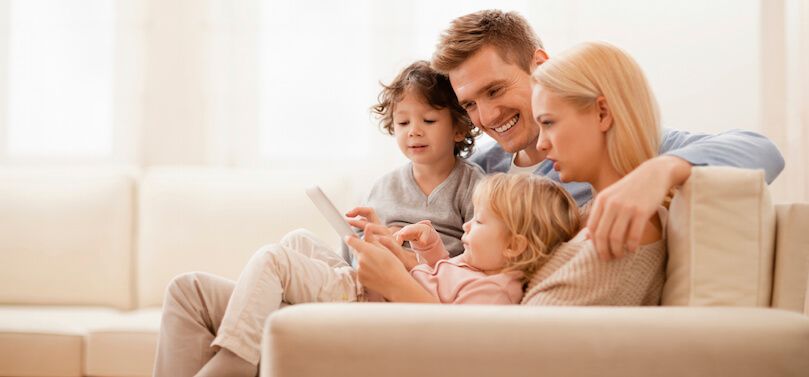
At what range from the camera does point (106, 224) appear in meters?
3.19

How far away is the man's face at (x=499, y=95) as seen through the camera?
2.17m

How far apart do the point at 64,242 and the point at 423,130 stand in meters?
1.54

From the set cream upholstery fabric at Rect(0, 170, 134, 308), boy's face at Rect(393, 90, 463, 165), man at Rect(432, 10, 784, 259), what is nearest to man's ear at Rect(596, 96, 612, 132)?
man at Rect(432, 10, 784, 259)

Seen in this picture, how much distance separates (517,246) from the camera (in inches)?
60.4

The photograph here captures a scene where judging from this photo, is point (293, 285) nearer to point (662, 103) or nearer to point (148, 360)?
point (148, 360)

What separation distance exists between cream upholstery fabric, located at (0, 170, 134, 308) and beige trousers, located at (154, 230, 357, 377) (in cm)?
157

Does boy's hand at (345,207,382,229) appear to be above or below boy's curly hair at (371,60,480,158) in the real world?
below

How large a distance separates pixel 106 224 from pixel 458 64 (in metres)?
1.62

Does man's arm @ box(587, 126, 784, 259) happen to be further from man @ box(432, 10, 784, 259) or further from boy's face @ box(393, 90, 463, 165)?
boy's face @ box(393, 90, 463, 165)

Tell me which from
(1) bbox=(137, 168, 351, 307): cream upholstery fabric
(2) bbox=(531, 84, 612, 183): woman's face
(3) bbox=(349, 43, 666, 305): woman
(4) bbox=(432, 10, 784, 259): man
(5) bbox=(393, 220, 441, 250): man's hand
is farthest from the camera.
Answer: (1) bbox=(137, 168, 351, 307): cream upholstery fabric

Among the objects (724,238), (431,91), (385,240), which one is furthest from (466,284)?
(431,91)

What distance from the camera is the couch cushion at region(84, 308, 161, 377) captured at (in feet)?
8.70

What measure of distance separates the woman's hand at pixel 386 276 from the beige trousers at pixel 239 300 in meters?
0.15

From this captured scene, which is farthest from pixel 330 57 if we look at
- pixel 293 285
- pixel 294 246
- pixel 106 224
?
pixel 293 285
